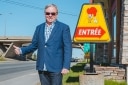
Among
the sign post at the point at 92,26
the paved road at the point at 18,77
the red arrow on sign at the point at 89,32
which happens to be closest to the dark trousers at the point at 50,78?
the sign post at the point at 92,26

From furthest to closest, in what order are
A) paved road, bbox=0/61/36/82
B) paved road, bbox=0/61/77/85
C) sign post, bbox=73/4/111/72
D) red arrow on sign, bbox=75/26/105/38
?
paved road, bbox=0/61/36/82 → paved road, bbox=0/61/77/85 → red arrow on sign, bbox=75/26/105/38 → sign post, bbox=73/4/111/72

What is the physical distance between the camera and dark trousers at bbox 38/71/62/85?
6.71m

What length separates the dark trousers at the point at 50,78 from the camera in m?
6.71

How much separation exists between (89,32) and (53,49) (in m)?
6.49

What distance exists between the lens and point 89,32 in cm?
1314

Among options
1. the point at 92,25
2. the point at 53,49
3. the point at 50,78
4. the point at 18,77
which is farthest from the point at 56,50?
the point at 18,77

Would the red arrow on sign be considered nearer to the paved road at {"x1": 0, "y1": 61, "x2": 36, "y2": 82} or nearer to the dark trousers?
the dark trousers

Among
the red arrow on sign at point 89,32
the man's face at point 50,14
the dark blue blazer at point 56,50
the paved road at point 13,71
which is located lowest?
the paved road at point 13,71

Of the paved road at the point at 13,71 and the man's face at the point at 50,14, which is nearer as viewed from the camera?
the man's face at the point at 50,14

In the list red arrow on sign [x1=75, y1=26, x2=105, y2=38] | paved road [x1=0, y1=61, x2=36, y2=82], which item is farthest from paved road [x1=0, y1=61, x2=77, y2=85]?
red arrow on sign [x1=75, y1=26, x2=105, y2=38]

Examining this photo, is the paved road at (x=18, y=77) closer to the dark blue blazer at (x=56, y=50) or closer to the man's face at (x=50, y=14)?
the dark blue blazer at (x=56, y=50)

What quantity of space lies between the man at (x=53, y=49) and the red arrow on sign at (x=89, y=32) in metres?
6.09

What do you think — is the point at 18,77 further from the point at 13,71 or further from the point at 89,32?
the point at 89,32

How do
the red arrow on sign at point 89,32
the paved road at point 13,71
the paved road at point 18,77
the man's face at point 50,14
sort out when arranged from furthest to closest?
the paved road at point 13,71 < the paved road at point 18,77 < the red arrow on sign at point 89,32 < the man's face at point 50,14
